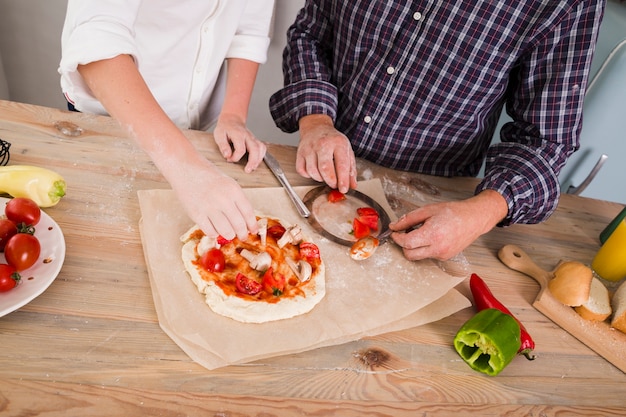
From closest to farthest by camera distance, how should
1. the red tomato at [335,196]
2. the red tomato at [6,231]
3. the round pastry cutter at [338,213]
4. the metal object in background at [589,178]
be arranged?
the red tomato at [6,231] → the round pastry cutter at [338,213] → the red tomato at [335,196] → the metal object in background at [589,178]

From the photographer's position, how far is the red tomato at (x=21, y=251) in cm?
110

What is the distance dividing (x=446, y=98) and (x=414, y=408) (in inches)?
44.9

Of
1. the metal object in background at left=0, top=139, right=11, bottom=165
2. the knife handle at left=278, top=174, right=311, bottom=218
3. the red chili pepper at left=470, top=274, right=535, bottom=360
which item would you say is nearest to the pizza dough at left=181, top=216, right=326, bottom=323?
the knife handle at left=278, top=174, right=311, bottom=218

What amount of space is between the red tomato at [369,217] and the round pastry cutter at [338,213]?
23 millimetres

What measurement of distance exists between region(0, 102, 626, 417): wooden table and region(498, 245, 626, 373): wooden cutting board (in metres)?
0.02

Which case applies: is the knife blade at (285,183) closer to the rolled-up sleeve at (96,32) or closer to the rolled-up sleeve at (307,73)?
the rolled-up sleeve at (307,73)

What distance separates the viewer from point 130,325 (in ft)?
3.73

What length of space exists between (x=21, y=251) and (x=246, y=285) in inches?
21.2

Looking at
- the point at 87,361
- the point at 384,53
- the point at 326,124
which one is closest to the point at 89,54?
the point at 87,361

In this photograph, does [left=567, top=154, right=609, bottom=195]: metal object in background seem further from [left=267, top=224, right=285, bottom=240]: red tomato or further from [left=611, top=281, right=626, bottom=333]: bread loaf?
[left=267, top=224, right=285, bottom=240]: red tomato

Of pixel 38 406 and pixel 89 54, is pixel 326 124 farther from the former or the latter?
pixel 38 406

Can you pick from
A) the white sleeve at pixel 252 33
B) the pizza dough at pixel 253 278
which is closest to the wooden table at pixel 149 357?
the pizza dough at pixel 253 278

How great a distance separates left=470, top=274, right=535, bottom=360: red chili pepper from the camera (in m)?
1.33

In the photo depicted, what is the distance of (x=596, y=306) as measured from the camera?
1.50 metres
